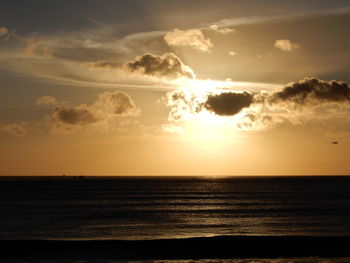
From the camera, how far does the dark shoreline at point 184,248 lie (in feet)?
141

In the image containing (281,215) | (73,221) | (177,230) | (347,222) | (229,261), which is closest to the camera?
(229,261)

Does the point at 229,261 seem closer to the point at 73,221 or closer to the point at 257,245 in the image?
the point at 257,245

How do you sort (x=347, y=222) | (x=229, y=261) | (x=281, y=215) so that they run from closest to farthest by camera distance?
(x=229, y=261)
(x=347, y=222)
(x=281, y=215)

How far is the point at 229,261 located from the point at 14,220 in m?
51.9

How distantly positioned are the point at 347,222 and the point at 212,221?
20753mm

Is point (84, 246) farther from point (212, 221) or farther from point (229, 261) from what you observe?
point (212, 221)

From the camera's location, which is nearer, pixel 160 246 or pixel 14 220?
pixel 160 246

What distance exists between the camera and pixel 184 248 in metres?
45.8

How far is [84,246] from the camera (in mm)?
45906

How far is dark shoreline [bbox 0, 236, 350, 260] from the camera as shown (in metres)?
42.8

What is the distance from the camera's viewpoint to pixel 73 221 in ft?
263

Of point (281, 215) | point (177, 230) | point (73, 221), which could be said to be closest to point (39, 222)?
point (73, 221)

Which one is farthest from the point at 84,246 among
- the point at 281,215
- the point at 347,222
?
the point at 281,215

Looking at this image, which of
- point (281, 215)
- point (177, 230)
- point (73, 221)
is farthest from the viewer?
point (281, 215)
